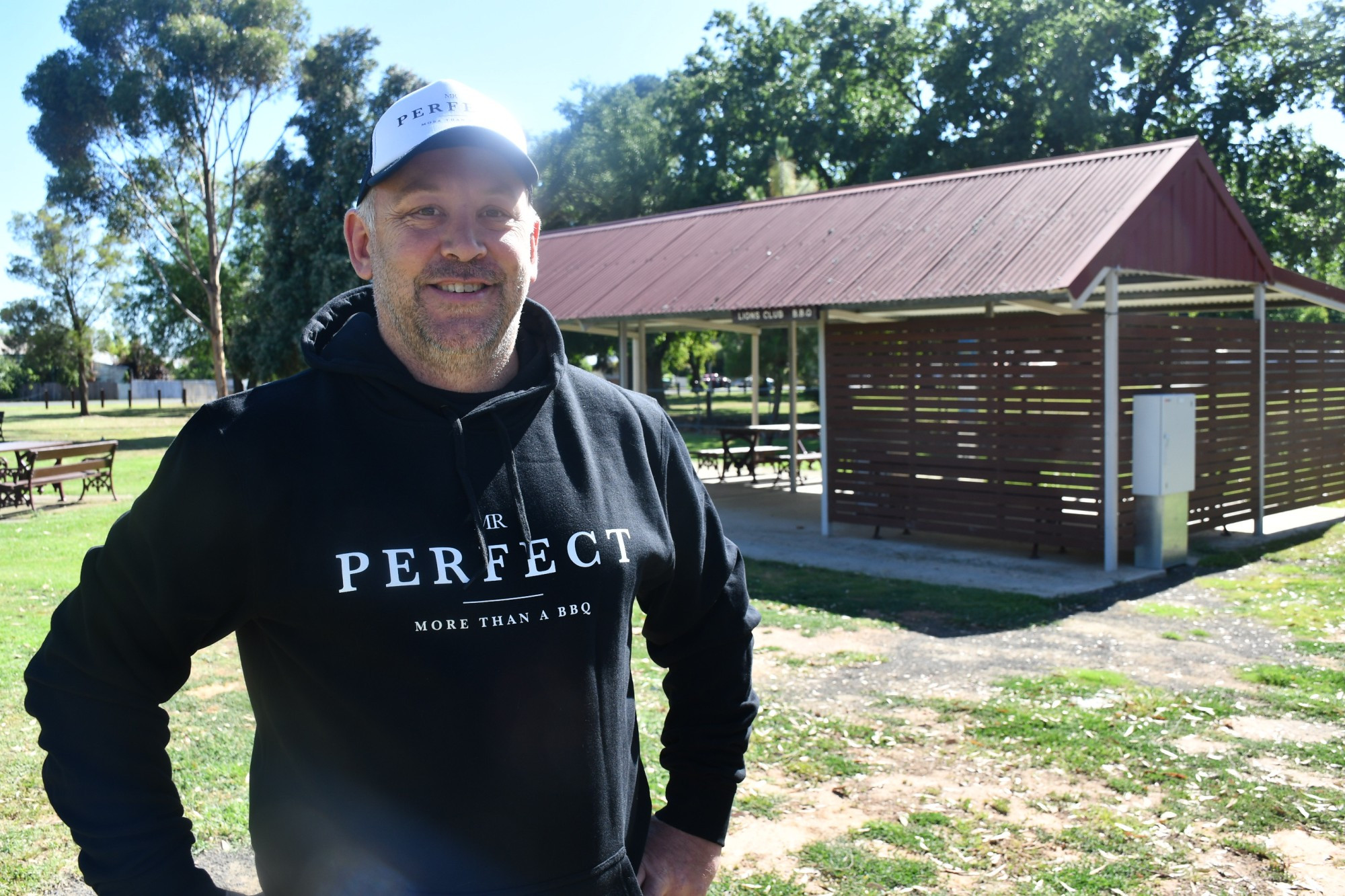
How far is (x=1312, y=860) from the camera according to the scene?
4531 mm

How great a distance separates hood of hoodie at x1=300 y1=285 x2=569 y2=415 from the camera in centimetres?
195

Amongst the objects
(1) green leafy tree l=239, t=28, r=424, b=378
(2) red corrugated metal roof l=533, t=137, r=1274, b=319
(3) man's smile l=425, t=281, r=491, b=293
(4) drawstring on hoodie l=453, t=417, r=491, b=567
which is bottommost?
(4) drawstring on hoodie l=453, t=417, r=491, b=567

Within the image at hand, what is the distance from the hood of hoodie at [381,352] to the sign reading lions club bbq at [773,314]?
10.2 meters

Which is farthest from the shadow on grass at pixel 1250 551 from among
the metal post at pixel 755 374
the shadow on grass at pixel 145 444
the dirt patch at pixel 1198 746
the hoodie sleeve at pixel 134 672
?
the shadow on grass at pixel 145 444

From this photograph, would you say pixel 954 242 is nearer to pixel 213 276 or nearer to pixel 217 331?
pixel 213 276

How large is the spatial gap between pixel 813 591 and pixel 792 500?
6.71 meters

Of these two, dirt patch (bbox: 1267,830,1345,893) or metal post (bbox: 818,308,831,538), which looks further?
metal post (bbox: 818,308,831,538)

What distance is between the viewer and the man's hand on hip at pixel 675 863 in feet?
7.09

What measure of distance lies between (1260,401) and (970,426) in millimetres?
4238

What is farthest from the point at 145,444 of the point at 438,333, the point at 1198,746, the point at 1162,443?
the point at 438,333

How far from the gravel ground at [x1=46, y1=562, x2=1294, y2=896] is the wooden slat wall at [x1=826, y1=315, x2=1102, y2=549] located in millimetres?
1946

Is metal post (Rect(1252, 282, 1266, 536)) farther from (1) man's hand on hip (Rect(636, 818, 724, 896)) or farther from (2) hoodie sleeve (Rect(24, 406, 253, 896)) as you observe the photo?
(2) hoodie sleeve (Rect(24, 406, 253, 896))

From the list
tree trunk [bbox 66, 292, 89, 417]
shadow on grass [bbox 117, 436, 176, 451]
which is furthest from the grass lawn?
tree trunk [bbox 66, 292, 89, 417]

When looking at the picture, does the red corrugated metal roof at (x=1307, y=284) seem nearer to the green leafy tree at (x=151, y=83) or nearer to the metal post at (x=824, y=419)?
the metal post at (x=824, y=419)
